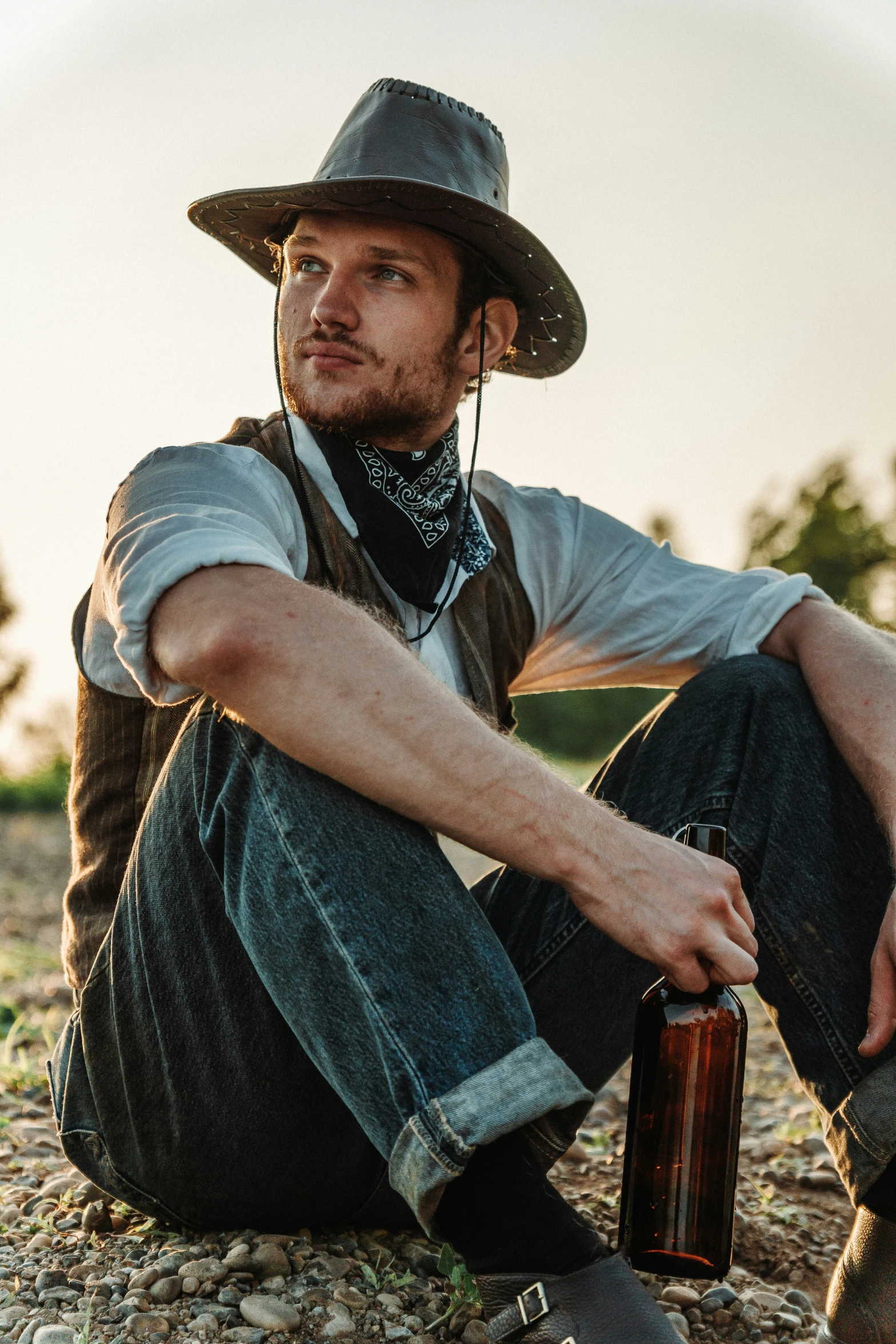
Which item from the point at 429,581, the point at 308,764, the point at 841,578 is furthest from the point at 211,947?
the point at 841,578

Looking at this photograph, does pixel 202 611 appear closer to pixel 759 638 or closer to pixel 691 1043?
pixel 691 1043

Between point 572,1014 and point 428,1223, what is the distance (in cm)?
70

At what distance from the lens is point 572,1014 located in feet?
7.34

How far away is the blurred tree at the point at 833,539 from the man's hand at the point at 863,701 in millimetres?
31597

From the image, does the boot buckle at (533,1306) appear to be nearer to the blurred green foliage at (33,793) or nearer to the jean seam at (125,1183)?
the jean seam at (125,1183)

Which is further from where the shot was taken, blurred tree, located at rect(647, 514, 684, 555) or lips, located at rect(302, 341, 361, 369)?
blurred tree, located at rect(647, 514, 684, 555)

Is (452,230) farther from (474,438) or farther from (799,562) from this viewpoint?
(799,562)

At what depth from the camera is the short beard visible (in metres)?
2.54

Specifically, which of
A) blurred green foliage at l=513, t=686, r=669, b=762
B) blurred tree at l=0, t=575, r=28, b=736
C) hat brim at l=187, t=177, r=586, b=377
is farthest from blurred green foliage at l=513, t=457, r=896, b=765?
hat brim at l=187, t=177, r=586, b=377

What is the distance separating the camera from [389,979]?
5.23 ft

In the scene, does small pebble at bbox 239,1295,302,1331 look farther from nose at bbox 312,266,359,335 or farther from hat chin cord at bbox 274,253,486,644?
nose at bbox 312,266,359,335

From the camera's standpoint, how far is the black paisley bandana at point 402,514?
8.05 ft

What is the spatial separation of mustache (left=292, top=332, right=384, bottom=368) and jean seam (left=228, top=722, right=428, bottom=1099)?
1.19 metres

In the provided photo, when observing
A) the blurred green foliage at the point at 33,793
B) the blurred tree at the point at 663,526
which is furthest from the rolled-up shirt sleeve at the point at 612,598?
the blurred tree at the point at 663,526
